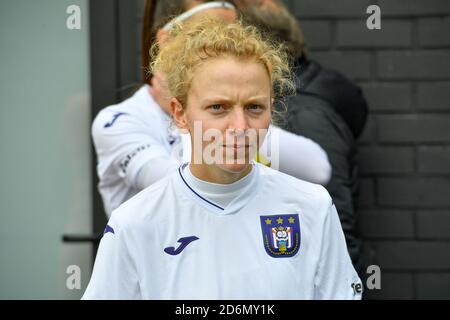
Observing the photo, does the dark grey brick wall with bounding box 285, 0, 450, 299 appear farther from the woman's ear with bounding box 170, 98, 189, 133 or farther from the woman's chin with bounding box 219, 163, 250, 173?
the woman's chin with bounding box 219, 163, 250, 173

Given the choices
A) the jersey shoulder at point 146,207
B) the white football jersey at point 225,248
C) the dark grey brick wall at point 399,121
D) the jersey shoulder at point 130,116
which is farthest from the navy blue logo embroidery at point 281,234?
the dark grey brick wall at point 399,121

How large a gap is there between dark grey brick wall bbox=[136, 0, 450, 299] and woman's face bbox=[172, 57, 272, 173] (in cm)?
264

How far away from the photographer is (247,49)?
225 centimetres

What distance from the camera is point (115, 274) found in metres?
2.17

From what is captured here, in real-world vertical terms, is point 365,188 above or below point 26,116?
below

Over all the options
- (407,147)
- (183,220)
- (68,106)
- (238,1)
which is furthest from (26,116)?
(183,220)

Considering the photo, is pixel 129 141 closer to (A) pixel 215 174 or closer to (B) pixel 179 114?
(B) pixel 179 114

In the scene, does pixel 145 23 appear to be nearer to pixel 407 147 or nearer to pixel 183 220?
pixel 183 220

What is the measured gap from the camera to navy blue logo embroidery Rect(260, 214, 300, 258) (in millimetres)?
2207

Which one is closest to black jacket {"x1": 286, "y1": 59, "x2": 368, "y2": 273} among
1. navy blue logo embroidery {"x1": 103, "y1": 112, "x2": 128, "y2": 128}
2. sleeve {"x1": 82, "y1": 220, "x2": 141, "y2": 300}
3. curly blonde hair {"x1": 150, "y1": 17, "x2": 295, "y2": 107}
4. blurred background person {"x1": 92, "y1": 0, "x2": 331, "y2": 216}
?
blurred background person {"x1": 92, "y1": 0, "x2": 331, "y2": 216}

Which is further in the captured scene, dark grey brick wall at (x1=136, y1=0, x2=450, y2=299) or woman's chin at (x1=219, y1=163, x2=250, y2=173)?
dark grey brick wall at (x1=136, y1=0, x2=450, y2=299)

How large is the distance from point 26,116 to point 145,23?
5.67 feet

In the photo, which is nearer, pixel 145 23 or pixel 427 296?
pixel 145 23
